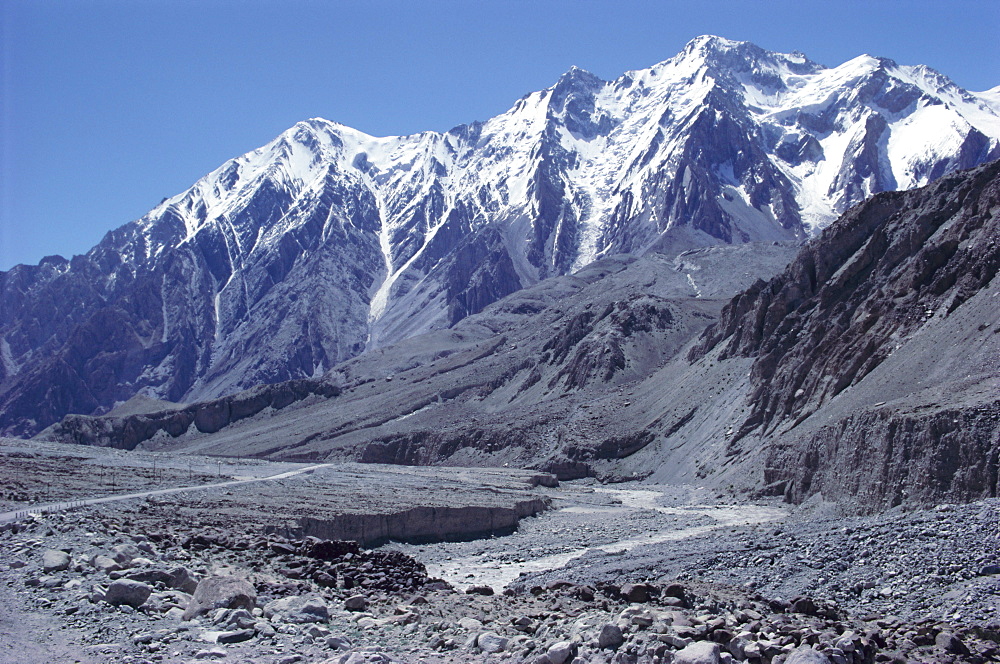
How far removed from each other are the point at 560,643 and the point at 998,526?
1355 cm

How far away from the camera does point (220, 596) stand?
18906 mm

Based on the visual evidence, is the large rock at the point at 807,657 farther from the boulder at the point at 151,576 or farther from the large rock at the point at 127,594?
the boulder at the point at 151,576

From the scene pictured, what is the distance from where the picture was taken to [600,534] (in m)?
45.8

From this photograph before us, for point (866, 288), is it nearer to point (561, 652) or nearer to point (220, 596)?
point (561, 652)

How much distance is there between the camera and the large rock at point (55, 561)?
21.1 metres

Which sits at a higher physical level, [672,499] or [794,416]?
[794,416]

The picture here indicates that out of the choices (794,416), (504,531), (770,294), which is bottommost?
(504,531)

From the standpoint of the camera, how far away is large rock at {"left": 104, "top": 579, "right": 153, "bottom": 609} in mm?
18922

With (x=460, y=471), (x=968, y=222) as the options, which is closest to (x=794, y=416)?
(x=968, y=222)

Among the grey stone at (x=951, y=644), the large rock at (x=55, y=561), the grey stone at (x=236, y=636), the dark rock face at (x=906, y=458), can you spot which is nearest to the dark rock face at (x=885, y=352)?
Answer: the dark rock face at (x=906, y=458)

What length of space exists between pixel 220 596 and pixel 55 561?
489 centimetres

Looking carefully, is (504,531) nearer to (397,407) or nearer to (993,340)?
(993,340)

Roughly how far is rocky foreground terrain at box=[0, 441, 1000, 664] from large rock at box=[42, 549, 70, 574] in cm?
8

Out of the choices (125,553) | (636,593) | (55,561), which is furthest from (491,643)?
(55,561)
